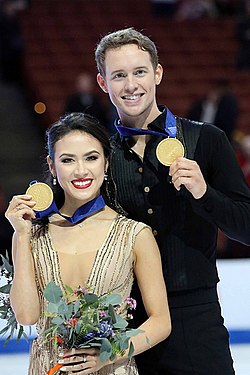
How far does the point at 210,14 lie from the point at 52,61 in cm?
221

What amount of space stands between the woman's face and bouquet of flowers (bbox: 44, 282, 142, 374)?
37 cm

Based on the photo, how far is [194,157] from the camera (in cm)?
289

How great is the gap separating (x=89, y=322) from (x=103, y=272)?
0.29 meters

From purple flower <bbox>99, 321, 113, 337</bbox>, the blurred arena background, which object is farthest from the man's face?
the blurred arena background

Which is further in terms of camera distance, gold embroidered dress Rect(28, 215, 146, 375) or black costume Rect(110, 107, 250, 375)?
black costume Rect(110, 107, 250, 375)

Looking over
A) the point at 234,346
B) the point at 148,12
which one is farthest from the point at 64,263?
the point at 148,12

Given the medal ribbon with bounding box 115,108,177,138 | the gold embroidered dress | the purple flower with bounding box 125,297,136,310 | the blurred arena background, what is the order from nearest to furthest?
the purple flower with bounding box 125,297,136,310
the gold embroidered dress
the medal ribbon with bounding box 115,108,177,138
the blurred arena background

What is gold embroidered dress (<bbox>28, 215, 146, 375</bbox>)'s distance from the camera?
8.74 ft

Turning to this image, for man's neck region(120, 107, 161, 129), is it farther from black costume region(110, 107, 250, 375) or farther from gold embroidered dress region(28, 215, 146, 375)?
gold embroidered dress region(28, 215, 146, 375)

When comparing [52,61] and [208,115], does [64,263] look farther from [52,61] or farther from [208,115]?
[52,61]

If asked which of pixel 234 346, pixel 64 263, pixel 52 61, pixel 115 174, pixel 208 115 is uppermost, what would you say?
pixel 52 61

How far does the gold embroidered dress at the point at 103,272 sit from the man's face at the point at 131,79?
399mm

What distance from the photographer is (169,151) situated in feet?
8.92

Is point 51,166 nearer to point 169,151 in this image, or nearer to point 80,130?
point 80,130
